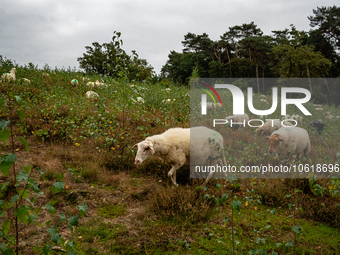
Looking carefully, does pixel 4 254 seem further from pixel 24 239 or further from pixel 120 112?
pixel 120 112

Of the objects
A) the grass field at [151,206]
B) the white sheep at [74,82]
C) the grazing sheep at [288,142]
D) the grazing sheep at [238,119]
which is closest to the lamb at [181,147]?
the grass field at [151,206]

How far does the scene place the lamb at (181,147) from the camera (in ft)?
17.4

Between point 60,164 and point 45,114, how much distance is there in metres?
3.05

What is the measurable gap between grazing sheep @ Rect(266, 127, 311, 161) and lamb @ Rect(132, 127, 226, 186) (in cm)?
188

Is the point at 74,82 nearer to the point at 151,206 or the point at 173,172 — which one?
the point at 173,172

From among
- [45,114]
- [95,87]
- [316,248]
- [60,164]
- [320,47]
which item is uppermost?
[320,47]

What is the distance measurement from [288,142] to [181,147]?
351cm

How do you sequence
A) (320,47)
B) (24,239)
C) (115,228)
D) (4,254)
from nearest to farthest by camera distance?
(4,254)
(24,239)
(115,228)
(320,47)

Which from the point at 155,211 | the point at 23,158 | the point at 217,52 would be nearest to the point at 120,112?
the point at 23,158

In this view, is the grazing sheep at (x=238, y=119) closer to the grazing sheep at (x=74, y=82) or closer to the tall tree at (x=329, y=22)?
the grazing sheep at (x=74, y=82)

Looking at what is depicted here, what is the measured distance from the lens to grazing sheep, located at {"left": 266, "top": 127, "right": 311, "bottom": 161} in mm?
6785

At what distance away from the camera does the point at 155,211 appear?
14.5ft

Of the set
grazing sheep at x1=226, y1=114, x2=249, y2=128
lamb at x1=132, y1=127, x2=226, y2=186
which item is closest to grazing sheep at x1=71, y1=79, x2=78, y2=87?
grazing sheep at x1=226, y1=114, x2=249, y2=128

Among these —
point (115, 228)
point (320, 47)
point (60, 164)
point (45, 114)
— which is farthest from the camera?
point (320, 47)
